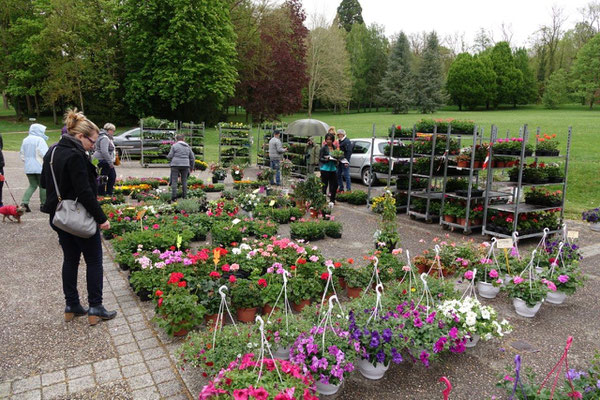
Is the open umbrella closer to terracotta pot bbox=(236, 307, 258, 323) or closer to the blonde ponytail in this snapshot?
terracotta pot bbox=(236, 307, 258, 323)

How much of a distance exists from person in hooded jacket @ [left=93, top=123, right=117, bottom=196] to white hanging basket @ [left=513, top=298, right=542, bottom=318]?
8.45 m

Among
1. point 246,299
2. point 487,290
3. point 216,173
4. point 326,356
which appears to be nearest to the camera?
point 326,356

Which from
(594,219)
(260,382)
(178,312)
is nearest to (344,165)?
(594,219)

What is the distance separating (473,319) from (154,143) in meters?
17.8

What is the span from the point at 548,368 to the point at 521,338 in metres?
0.60

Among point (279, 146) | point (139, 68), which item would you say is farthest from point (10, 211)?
point (139, 68)

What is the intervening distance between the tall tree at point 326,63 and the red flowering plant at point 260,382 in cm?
4941

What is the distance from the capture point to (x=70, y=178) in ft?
13.1

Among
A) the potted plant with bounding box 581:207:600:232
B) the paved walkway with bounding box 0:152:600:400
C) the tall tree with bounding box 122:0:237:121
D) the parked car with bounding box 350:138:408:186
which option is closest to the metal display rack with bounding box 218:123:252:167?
the parked car with bounding box 350:138:408:186

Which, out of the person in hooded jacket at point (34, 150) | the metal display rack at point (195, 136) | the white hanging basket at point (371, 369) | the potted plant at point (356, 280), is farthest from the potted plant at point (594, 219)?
the metal display rack at point (195, 136)

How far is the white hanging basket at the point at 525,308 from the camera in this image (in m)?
4.91

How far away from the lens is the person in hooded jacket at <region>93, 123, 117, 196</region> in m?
9.70

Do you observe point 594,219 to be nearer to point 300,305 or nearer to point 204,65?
point 300,305

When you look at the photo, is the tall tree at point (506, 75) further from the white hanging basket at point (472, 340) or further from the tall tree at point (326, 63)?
the white hanging basket at point (472, 340)
